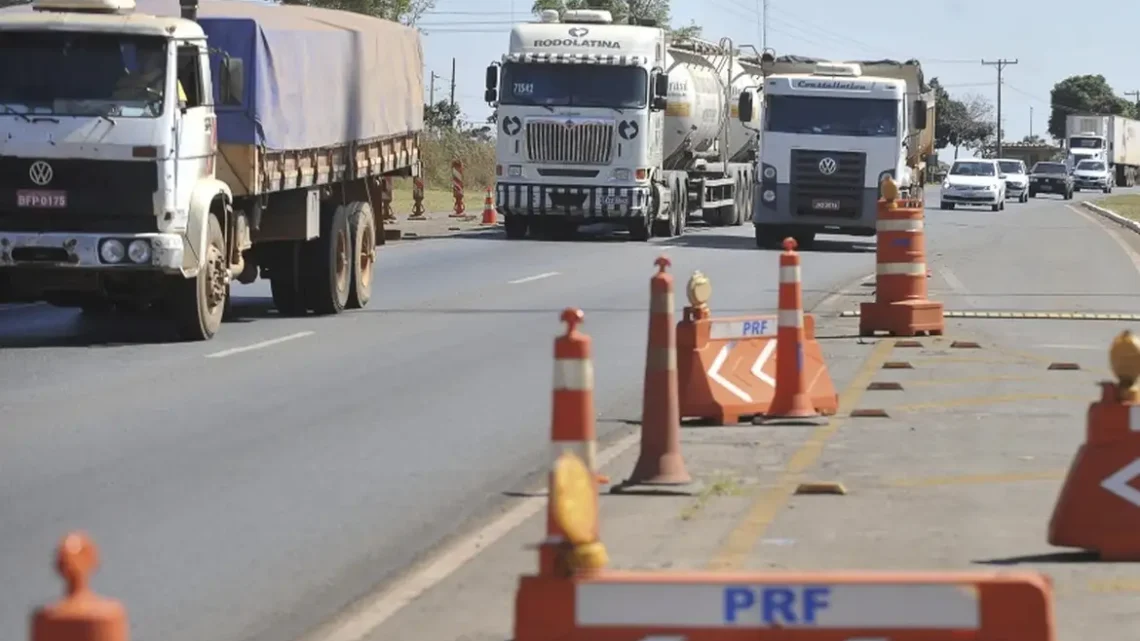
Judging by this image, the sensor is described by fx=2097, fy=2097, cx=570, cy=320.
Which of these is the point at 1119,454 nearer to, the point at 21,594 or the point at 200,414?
the point at 21,594

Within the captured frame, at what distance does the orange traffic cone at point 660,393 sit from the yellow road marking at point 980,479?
1156 mm

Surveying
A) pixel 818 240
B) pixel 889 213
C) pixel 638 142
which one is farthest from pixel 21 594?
pixel 818 240

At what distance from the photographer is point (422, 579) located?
8.16 metres

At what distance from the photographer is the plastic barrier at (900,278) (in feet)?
59.9

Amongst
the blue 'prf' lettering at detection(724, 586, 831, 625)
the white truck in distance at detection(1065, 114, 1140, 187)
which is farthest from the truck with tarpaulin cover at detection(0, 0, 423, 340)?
the white truck in distance at detection(1065, 114, 1140, 187)

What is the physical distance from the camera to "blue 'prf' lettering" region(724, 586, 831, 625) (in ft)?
14.8

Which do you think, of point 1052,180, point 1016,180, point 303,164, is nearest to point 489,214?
point 303,164

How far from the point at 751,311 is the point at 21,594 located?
563 inches

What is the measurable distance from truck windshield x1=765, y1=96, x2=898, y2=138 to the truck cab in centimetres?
1988

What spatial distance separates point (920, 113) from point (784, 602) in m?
33.2

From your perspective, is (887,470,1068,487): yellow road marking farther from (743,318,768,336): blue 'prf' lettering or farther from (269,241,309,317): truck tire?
(269,241,309,317): truck tire

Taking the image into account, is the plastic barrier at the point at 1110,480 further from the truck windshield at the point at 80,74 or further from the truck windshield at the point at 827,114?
the truck windshield at the point at 827,114

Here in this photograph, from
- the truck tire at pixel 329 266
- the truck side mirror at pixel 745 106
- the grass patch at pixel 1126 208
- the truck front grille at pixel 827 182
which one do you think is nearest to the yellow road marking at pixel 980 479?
the truck tire at pixel 329 266

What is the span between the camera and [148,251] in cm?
1684
